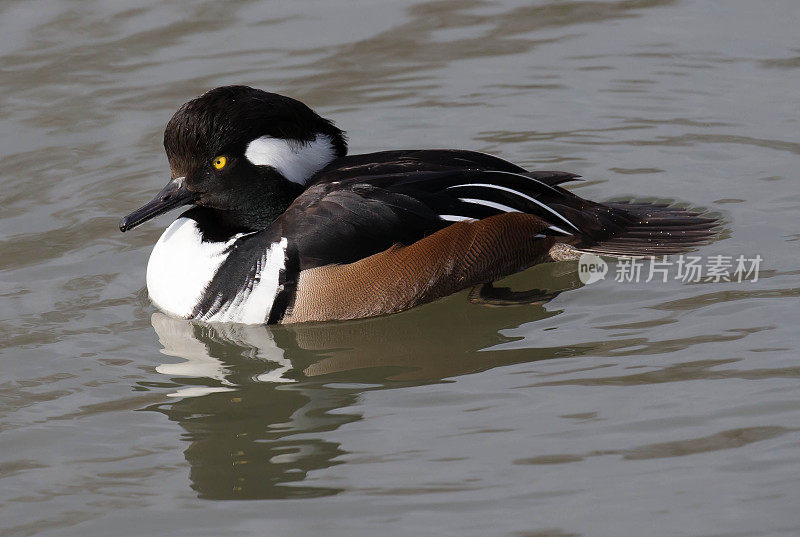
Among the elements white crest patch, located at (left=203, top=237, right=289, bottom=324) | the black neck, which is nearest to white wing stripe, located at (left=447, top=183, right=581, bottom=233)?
the black neck

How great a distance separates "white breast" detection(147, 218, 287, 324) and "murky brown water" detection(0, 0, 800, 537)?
0.12 metres

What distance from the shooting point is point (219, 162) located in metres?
7.02

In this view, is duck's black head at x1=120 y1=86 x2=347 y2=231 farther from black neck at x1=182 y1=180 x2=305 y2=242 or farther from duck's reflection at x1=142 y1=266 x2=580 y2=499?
duck's reflection at x1=142 y1=266 x2=580 y2=499

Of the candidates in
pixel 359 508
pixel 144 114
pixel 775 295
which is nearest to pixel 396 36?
pixel 144 114

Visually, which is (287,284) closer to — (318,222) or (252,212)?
(318,222)

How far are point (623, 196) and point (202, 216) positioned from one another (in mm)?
2817

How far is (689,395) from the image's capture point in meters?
5.93

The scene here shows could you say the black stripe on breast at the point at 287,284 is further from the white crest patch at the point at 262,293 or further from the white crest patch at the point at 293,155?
the white crest patch at the point at 293,155

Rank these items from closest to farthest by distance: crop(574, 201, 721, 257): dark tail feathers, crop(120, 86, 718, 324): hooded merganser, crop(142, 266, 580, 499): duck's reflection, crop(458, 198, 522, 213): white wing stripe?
1. crop(142, 266, 580, 499): duck's reflection
2. crop(120, 86, 718, 324): hooded merganser
3. crop(458, 198, 522, 213): white wing stripe
4. crop(574, 201, 721, 257): dark tail feathers

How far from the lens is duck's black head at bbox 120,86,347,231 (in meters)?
6.86

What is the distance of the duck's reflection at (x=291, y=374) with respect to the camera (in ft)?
18.3

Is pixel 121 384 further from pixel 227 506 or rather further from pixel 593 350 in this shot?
pixel 593 350

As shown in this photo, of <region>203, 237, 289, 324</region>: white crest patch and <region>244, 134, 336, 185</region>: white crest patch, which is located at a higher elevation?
<region>244, 134, 336, 185</region>: white crest patch

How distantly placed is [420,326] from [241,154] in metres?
1.37
